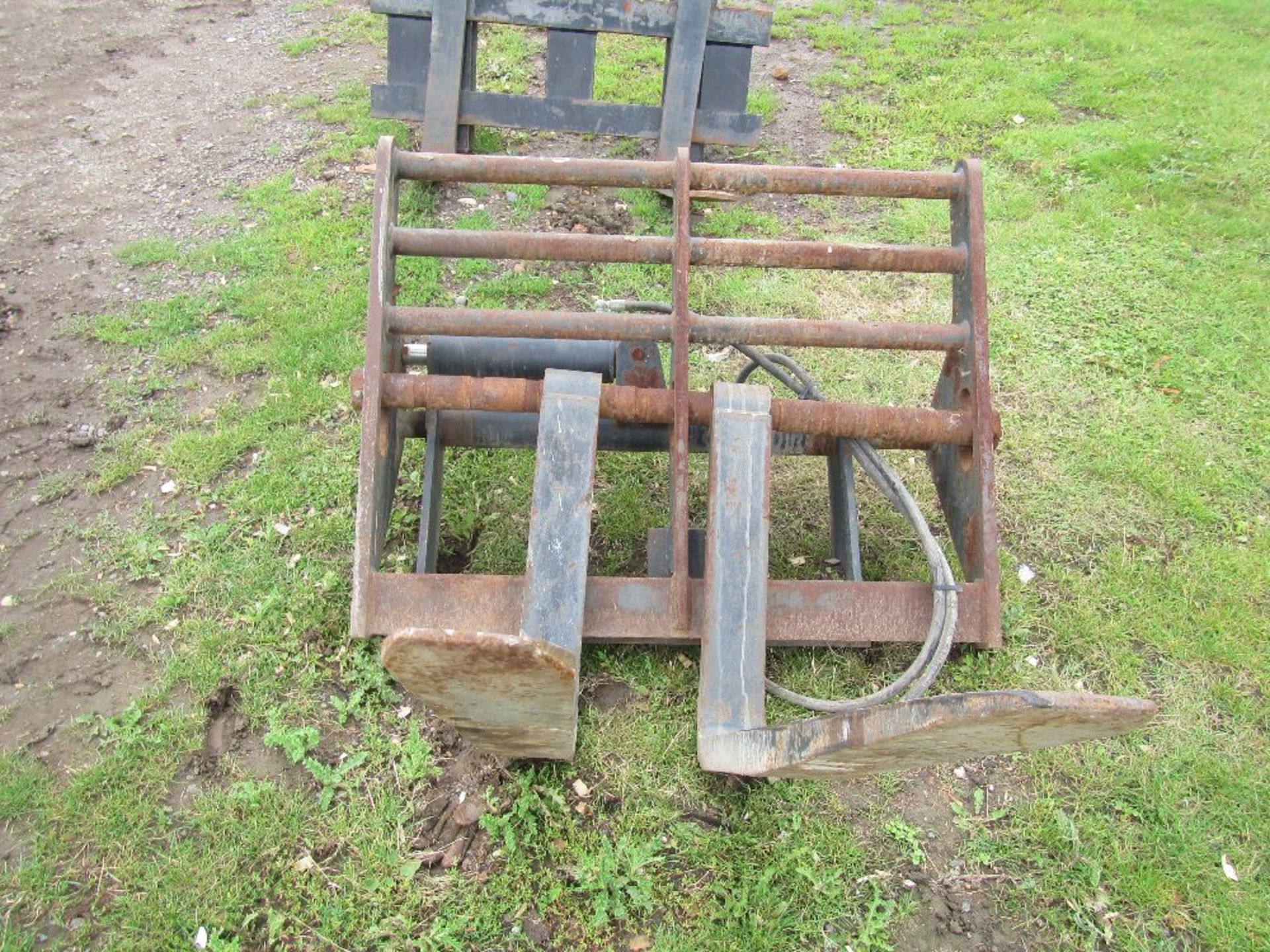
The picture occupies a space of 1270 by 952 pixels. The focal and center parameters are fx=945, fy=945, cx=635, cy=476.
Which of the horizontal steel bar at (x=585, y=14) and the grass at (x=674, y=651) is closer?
the grass at (x=674, y=651)

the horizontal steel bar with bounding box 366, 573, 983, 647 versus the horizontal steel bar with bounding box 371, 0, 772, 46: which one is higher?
the horizontal steel bar with bounding box 371, 0, 772, 46

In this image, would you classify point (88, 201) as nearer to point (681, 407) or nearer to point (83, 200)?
point (83, 200)

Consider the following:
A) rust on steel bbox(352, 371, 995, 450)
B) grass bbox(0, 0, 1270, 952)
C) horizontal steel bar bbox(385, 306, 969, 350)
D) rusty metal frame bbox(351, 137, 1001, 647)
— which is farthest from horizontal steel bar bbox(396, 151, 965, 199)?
grass bbox(0, 0, 1270, 952)

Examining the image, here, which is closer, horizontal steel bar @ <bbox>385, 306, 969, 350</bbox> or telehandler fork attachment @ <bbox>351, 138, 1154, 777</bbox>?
telehandler fork attachment @ <bbox>351, 138, 1154, 777</bbox>

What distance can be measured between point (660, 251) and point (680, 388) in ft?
1.63

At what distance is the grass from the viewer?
2564 millimetres

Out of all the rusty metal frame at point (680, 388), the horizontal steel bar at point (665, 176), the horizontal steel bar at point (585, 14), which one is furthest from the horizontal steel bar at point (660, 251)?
the horizontal steel bar at point (585, 14)

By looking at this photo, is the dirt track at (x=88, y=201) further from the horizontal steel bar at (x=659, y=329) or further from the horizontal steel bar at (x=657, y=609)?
the horizontal steel bar at (x=659, y=329)

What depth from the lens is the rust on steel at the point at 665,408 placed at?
9.58 ft

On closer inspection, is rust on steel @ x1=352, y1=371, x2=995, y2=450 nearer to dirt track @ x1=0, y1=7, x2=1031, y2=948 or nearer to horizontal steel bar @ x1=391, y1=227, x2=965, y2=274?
horizontal steel bar @ x1=391, y1=227, x2=965, y2=274

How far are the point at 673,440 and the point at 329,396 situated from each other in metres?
1.98

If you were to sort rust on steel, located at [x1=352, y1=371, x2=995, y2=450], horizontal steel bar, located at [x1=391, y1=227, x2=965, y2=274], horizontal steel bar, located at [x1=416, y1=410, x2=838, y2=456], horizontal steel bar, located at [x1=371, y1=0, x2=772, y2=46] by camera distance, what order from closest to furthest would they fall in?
rust on steel, located at [x1=352, y1=371, x2=995, y2=450] → horizontal steel bar, located at [x1=391, y1=227, x2=965, y2=274] → horizontal steel bar, located at [x1=416, y1=410, x2=838, y2=456] → horizontal steel bar, located at [x1=371, y1=0, x2=772, y2=46]

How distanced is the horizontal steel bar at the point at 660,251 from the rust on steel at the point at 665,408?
0.43 metres

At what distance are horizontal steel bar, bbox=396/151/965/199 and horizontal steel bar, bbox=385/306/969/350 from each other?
45 cm
